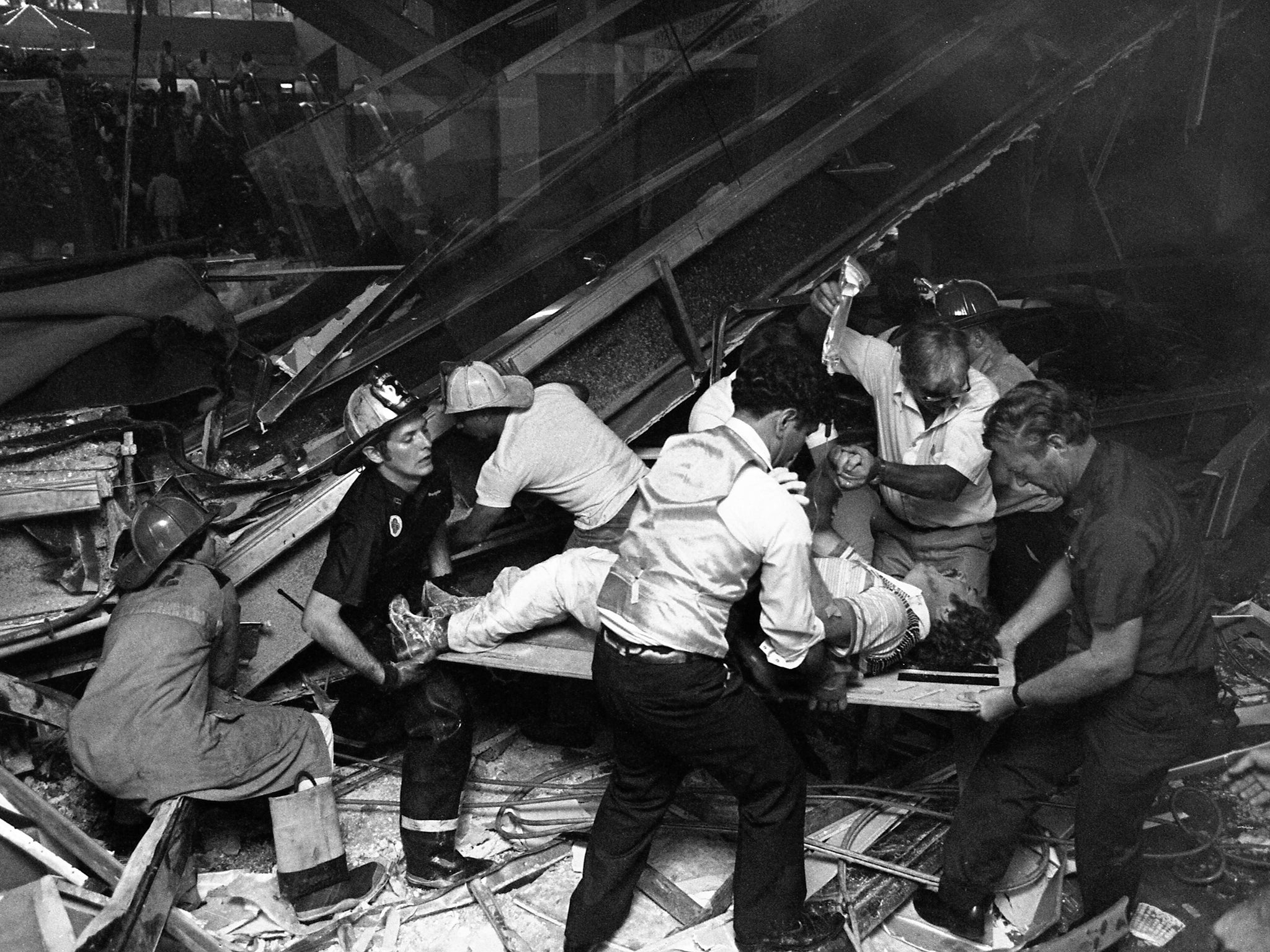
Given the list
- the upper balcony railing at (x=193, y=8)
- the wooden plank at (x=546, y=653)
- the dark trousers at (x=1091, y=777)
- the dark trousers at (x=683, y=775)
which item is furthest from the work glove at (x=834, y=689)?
the upper balcony railing at (x=193, y=8)

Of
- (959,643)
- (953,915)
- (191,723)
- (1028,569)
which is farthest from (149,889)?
(1028,569)

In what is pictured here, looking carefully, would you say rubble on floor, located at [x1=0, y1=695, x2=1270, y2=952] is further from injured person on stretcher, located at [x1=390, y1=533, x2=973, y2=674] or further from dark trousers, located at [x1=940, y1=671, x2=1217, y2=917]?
injured person on stretcher, located at [x1=390, y1=533, x2=973, y2=674]

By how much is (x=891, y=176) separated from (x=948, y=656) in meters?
2.94

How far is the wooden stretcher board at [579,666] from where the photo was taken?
3408 mm

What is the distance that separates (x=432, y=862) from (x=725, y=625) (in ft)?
5.53

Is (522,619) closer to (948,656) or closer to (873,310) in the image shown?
(948,656)

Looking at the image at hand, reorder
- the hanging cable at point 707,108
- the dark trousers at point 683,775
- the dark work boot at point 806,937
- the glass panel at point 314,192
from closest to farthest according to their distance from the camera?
the dark trousers at point 683,775 → the dark work boot at point 806,937 → the hanging cable at point 707,108 → the glass panel at point 314,192

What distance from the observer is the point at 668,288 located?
4.95m

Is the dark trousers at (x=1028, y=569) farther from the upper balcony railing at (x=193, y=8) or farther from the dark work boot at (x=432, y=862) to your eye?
the upper balcony railing at (x=193, y=8)

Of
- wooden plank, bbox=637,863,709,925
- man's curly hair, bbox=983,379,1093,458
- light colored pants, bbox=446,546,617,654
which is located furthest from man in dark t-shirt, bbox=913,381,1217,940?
light colored pants, bbox=446,546,617,654

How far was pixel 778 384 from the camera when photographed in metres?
3.02

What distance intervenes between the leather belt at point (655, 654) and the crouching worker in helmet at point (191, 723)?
1.46 metres

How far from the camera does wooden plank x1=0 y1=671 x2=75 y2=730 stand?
11.6ft

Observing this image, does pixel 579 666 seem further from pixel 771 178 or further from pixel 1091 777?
pixel 771 178
